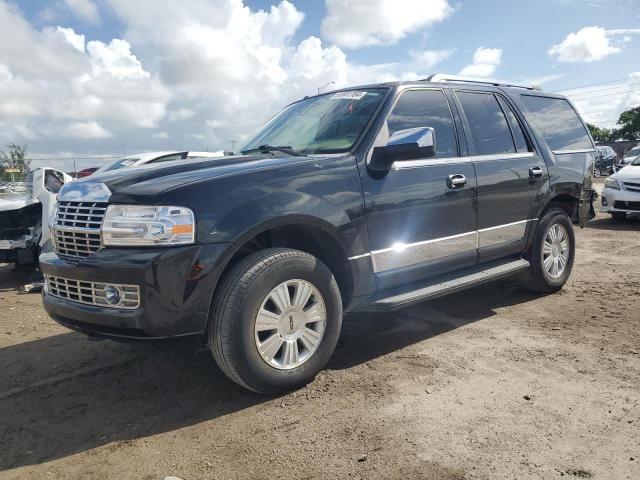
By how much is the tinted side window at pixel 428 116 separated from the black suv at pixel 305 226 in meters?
0.01

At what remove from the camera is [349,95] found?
416cm

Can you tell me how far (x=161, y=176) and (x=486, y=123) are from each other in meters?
2.93

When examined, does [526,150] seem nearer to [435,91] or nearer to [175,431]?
[435,91]

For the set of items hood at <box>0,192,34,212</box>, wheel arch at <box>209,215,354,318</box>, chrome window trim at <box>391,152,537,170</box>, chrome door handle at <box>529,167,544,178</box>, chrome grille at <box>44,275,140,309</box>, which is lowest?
chrome grille at <box>44,275,140,309</box>

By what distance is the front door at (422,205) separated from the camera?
3.60 meters

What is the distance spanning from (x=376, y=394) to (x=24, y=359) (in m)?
2.85

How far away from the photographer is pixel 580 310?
4.80 metres

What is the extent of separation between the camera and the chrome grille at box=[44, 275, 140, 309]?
9.15 feet

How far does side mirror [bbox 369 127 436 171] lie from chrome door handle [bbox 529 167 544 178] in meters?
1.67

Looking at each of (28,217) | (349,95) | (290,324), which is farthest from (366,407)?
(28,217)

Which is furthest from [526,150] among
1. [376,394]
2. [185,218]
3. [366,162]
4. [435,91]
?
[185,218]

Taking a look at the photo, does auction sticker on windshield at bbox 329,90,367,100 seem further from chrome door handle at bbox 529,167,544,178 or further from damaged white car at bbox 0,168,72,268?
damaged white car at bbox 0,168,72,268

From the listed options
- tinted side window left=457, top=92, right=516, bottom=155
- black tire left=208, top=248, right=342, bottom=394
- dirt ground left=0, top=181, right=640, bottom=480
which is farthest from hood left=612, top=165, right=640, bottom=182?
black tire left=208, top=248, right=342, bottom=394

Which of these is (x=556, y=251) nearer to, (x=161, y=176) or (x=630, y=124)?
(x=161, y=176)
